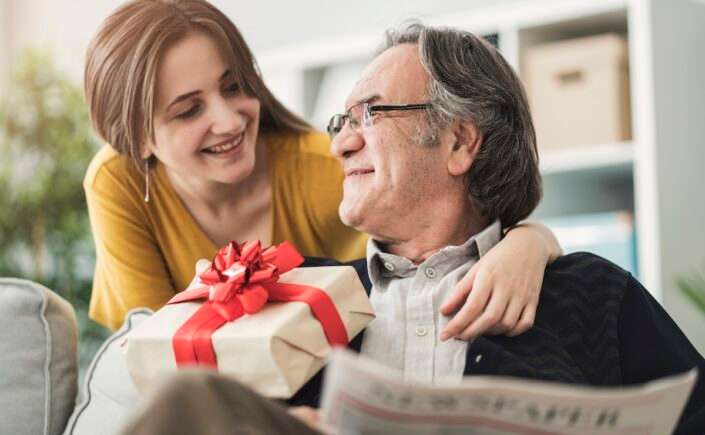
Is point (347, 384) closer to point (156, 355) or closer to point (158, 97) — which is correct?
point (156, 355)

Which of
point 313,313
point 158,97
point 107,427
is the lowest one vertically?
point 107,427

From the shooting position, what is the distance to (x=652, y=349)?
151cm

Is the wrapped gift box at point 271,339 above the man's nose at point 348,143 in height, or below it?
below

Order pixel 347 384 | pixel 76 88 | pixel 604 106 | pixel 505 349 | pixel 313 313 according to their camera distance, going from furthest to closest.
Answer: pixel 76 88 → pixel 604 106 → pixel 505 349 → pixel 313 313 → pixel 347 384

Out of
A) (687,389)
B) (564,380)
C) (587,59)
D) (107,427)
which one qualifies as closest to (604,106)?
(587,59)

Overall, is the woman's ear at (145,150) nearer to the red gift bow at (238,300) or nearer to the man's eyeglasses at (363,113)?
the man's eyeglasses at (363,113)

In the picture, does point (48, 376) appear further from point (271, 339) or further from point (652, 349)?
point (652, 349)

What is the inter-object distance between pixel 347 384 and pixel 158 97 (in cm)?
109

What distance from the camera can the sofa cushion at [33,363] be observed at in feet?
5.41

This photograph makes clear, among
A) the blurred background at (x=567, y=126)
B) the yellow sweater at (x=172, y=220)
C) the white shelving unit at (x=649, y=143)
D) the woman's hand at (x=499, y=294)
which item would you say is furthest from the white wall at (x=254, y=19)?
the woman's hand at (x=499, y=294)

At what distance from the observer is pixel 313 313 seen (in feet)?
4.43

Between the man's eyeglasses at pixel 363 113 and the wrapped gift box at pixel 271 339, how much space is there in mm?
355

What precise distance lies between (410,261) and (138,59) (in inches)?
24.6

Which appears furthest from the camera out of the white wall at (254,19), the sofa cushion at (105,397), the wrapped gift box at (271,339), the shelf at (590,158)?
the white wall at (254,19)
